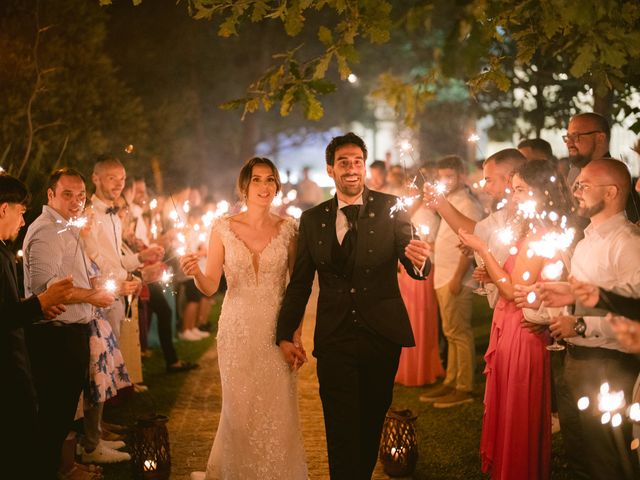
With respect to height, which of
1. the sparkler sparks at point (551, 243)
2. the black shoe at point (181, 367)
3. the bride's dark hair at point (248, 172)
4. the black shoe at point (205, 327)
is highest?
the bride's dark hair at point (248, 172)

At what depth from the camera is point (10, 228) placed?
4.75 meters

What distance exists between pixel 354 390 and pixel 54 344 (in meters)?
2.20

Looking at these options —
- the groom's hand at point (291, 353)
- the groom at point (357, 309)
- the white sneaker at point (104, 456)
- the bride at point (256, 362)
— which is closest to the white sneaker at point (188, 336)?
the white sneaker at point (104, 456)

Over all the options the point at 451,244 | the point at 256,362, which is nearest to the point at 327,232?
the point at 256,362

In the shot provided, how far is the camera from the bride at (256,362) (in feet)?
17.7

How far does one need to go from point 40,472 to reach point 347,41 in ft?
11.8

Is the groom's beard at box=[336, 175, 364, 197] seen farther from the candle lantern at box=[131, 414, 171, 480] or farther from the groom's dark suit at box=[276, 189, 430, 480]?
the candle lantern at box=[131, 414, 171, 480]

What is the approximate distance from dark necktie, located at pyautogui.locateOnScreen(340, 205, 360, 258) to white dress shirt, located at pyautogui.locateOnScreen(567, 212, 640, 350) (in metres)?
1.45

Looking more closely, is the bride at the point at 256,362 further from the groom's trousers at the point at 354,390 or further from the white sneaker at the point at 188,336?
the white sneaker at the point at 188,336

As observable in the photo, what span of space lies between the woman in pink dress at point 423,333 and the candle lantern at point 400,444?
110 inches

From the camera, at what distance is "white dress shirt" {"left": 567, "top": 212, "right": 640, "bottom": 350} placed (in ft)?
13.9

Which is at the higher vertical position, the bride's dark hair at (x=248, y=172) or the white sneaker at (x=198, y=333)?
the bride's dark hair at (x=248, y=172)

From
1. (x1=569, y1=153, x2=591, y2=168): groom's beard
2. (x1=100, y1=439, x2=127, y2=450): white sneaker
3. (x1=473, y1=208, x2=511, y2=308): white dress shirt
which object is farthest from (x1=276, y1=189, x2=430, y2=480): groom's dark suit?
(x1=100, y1=439, x2=127, y2=450): white sneaker

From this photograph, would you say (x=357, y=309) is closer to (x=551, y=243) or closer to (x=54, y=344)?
(x=551, y=243)
